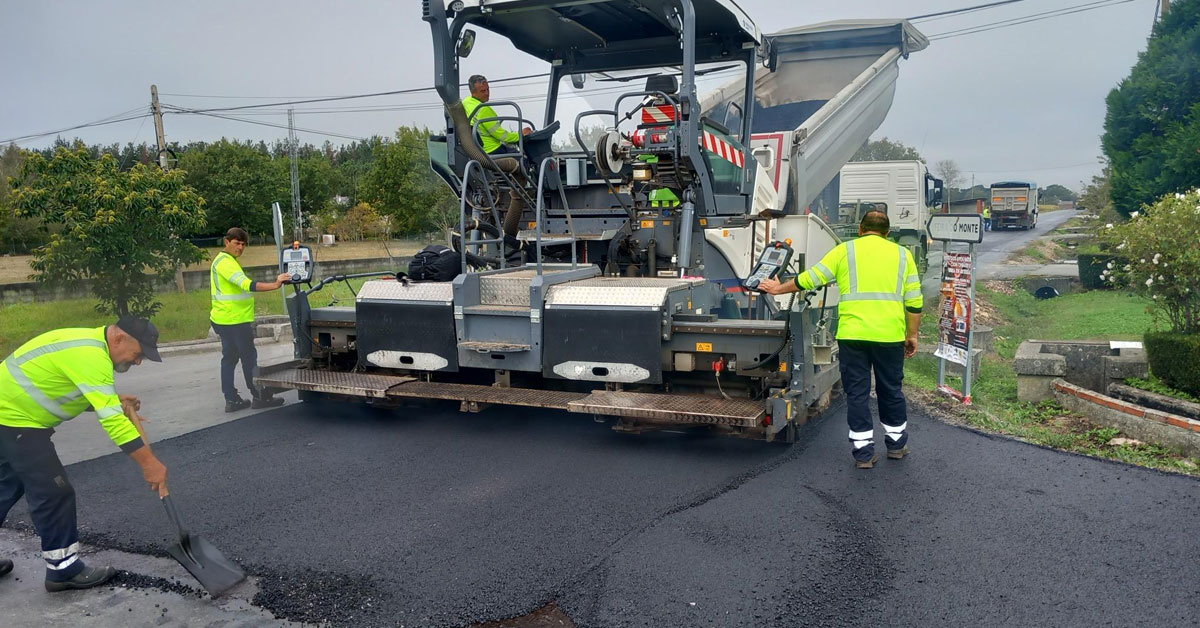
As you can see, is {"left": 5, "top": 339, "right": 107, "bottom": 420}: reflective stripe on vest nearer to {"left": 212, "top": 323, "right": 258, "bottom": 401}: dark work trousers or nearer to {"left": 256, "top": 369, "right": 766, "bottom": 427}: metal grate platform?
{"left": 256, "top": 369, "right": 766, "bottom": 427}: metal grate platform

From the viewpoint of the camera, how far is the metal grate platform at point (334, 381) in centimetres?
572

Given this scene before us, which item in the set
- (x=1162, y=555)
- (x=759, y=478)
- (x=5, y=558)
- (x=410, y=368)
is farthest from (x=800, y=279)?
(x=5, y=558)

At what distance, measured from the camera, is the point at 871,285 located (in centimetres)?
490

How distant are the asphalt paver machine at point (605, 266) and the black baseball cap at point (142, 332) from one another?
2.07m

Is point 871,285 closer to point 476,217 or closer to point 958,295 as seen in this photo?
point 958,295

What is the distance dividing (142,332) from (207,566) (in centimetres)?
103

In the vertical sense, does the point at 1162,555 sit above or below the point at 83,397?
below

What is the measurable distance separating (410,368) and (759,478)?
2512 millimetres

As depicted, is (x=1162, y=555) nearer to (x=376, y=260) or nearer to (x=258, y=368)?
(x=258, y=368)

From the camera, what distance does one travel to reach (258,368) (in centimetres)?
623

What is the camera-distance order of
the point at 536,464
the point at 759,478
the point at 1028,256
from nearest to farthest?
1. the point at 759,478
2. the point at 536,464
3. the point at 1028,256

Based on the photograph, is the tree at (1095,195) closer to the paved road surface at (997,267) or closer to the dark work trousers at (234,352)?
the paved road surface at (997,267)

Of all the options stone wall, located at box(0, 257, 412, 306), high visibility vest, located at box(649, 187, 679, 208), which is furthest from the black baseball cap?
stone wall, located at box(0, 257, 412, 306)

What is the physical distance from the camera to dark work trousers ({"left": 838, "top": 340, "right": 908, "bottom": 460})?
4840mm
